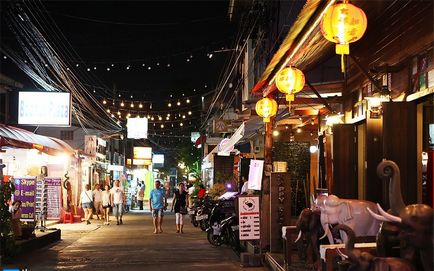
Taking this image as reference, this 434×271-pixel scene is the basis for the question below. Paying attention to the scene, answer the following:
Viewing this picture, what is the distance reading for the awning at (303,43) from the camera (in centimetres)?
716

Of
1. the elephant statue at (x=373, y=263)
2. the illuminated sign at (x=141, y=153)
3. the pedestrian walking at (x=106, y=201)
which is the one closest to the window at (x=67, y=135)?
the pedestrian walking at (x=106, y=201)

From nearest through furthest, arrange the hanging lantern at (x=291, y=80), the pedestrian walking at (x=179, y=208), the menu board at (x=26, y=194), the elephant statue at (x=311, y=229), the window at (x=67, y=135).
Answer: the elephant statue at (x=311, y=229)
the hanging lantern at (x=291, y=80)
the menu board at (x=26, y=194)
the pedestrian walking at (x=179, y=208)
the window at (x=67, y=135)

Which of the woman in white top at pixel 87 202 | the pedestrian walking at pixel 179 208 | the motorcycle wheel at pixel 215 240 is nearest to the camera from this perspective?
the motorcycle wheel at pixel 215 240

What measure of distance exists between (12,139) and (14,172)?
6.64 metres

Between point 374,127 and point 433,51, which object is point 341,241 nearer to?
point 374,127

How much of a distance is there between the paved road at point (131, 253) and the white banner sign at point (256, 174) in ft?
6.37

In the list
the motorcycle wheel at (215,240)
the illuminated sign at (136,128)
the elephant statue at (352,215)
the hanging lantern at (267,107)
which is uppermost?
the illuminated sign at (136,128)

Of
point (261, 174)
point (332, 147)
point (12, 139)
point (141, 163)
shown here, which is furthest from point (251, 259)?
point (141, 163)

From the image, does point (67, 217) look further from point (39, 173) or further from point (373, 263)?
point (373, 263)

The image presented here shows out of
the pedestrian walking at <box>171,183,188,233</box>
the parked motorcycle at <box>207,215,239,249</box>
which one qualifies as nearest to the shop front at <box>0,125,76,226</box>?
the pedestrian walking at <box>171,183,188,233</box>

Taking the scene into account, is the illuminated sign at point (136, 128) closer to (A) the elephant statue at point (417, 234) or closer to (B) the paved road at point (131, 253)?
(B) the paved road at point (131, 253)

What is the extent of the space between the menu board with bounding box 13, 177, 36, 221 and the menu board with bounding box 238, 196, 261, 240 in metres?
8.01

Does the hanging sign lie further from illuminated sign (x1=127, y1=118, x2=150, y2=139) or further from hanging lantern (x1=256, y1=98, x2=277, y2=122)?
hanging lantern (x1=256, y1=98, x2=277, y2=122)

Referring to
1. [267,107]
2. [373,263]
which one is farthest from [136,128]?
[373,263]
